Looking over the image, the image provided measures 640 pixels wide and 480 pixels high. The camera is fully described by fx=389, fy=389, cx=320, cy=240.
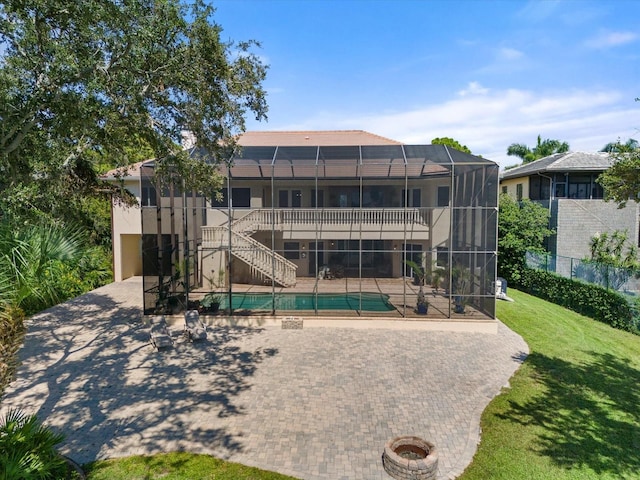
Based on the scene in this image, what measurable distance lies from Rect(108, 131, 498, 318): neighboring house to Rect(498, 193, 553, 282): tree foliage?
3.73 metres

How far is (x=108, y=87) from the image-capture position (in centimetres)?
796

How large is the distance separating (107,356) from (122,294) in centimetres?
881

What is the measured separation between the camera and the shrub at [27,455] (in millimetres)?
4199

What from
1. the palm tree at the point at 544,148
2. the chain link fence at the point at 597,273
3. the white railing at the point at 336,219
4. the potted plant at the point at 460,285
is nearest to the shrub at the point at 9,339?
the potted plant at the point at 460,285

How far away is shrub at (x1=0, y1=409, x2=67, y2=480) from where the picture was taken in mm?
4199

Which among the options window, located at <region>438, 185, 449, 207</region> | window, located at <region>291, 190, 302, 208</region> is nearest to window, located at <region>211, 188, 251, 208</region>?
window, located at <region>291, 190, 302, 208</region>

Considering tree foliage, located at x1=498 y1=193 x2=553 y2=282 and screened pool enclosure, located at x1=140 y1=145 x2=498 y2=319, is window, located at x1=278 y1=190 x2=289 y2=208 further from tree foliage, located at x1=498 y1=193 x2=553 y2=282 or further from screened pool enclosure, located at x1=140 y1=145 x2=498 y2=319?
tree foliage, located at x1=498 y1=193 x2=553 y2=282

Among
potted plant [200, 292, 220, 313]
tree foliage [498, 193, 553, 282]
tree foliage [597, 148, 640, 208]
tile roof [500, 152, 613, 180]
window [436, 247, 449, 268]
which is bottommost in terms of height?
potted plant [200, 292, 220, 313]

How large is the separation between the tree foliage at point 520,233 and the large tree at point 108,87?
1559 centimetres

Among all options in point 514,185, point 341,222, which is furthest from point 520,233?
A: point 341,222

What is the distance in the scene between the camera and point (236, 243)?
1883 cm

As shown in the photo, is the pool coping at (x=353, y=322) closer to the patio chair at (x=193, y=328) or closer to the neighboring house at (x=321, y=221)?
the neighboring house at (x=321, y=221)

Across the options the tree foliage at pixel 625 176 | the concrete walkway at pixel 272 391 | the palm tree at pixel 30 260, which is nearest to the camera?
the palm tree at pixel 30 260

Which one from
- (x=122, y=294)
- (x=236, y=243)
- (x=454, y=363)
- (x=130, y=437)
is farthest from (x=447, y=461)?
(x=122, y=294)
